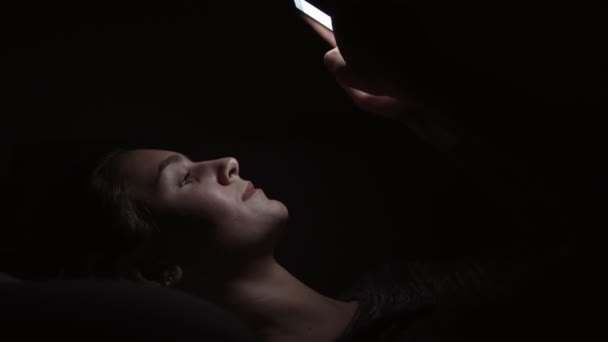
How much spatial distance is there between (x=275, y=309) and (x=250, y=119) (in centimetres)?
46

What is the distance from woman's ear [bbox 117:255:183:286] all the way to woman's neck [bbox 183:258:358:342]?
61 mm

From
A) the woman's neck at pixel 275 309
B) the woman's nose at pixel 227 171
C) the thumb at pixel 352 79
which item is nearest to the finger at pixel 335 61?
the thumb at pixel 352 79

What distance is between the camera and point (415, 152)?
43.1 inches

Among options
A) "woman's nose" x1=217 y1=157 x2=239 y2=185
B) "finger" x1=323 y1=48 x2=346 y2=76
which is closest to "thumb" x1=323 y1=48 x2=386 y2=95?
"finger" x1=323 y1=48 x2=346 y2=76

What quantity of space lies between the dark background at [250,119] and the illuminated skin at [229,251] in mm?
243

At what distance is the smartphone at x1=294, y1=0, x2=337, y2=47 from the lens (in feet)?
2.74

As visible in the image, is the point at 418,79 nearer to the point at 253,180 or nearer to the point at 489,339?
the point at 489,339

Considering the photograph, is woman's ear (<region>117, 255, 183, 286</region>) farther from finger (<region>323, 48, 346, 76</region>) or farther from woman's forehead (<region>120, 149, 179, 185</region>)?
finger (<region>323, 48, 346, 76</region>)

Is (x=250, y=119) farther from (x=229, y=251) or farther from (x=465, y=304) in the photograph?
(x=465, y=304)

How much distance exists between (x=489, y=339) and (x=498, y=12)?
597mm

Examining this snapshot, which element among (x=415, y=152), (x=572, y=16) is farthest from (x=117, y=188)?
(x=572, y=16)

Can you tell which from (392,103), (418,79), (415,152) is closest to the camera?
(418,79)

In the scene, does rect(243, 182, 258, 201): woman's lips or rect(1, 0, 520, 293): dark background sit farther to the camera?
rect(1, 0, 520, 293): dark background

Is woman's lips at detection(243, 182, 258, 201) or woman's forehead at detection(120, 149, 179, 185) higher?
woman's lips at detection(243, 182, 258, 201)
